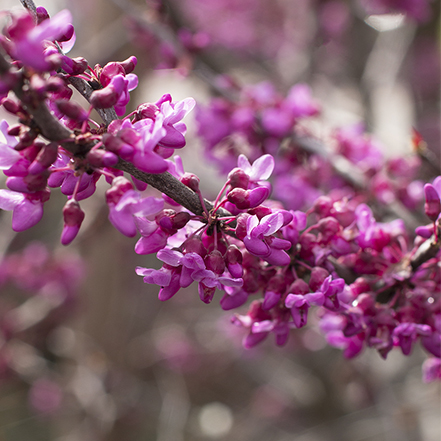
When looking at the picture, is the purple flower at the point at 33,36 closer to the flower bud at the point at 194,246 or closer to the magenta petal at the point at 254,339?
the flower bud at the point at 194,246

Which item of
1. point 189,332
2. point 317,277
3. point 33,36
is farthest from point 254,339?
point 189,332

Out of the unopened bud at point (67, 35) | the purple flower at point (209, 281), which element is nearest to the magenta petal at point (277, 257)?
the purple flower at point (209, 281)

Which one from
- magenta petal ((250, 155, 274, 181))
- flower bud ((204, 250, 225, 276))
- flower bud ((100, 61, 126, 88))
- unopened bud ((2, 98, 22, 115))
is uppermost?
unopened bud ((2, 98, 22, 115))

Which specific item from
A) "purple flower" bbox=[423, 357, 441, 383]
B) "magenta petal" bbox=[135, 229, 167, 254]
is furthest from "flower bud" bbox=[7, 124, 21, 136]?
"purple flower" bbox=[423, 357, 441, 383]

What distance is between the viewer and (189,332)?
510cm

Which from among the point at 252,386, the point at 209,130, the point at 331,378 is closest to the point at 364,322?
the point at 209,130

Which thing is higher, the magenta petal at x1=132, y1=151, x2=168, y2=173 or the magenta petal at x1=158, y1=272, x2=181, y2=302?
the magenta petal at x1=132, y1=151, x2=168, y2=173

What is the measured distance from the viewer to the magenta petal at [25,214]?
92 centimetres

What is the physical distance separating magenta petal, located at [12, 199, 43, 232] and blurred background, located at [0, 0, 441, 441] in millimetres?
1757

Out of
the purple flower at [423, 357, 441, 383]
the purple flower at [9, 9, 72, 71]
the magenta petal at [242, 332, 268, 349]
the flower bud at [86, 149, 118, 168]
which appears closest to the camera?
the purple flower at [9, 9, 72, 71]

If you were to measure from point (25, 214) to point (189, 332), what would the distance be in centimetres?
442

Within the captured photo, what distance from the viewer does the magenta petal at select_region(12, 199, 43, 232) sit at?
922mm

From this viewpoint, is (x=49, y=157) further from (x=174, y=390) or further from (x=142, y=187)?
(x=174, y=390)

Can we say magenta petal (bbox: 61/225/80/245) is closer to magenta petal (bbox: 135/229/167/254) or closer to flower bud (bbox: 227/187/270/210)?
magenta petal (bbox: 135/229/167/254)
